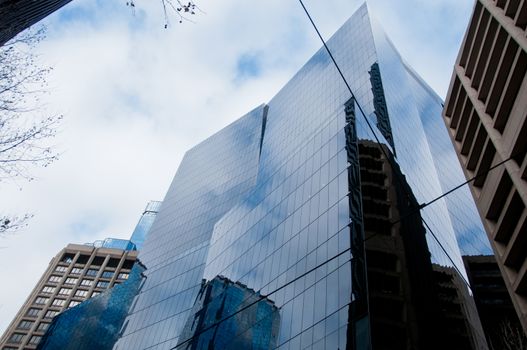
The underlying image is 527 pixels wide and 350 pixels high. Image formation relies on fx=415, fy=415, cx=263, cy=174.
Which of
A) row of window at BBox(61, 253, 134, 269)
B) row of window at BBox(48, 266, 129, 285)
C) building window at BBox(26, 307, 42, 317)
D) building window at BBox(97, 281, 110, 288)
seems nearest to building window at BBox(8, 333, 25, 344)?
building window at BBox(26, 307, 42, 317)

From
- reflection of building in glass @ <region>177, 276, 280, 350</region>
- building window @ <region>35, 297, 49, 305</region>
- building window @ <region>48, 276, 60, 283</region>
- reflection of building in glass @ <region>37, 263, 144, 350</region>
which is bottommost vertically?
reflection of building in glass @ <region>177, 276, 280, 350</region>

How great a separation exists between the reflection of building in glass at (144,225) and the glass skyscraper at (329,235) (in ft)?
248

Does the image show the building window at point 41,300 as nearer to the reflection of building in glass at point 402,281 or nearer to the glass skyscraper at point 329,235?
the glass skyscraper at point 329,235

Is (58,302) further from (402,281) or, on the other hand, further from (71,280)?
(402,281)

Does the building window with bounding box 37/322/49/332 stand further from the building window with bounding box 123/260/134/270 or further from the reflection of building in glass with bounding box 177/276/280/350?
the reflection of building in glass with bounding box 177/276/280/350

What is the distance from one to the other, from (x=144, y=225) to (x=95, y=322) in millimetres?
93673

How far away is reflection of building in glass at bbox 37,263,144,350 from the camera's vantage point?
71.9 metres

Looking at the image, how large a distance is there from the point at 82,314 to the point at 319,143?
198 ft

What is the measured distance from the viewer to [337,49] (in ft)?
231

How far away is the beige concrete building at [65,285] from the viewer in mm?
103062

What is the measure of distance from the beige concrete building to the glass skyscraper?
38840 mm

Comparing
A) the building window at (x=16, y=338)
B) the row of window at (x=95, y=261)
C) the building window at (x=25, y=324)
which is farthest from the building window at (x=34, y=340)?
the row of window at (x=95, y=261)

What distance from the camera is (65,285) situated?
385 ft

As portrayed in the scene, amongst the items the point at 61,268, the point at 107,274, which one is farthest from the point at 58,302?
the point at 107,274
